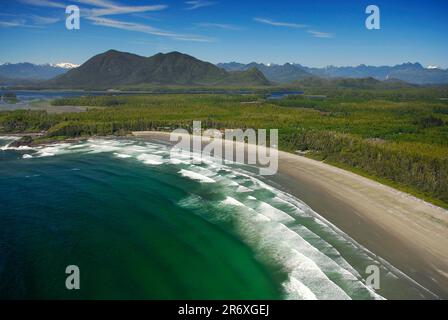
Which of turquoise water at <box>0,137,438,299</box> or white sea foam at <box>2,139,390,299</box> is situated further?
white sea foam at <box>2,139,390,299</box>

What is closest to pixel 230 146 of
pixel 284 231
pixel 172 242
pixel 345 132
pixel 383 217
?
pixel 345 132

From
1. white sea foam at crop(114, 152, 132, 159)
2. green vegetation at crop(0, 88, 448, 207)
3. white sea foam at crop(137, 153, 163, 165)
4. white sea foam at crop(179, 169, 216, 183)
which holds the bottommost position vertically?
white sea foam at crop(179, 169, 216, 183)

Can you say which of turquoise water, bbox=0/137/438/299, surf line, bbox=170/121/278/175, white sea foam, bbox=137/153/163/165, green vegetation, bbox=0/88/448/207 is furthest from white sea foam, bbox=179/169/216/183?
green vegetation, bbox=0/88/448/207

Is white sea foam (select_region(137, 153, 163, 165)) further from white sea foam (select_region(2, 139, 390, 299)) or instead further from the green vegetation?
the green vegetation

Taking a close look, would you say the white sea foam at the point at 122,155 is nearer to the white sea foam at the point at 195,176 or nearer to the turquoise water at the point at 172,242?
the turquoise water at the point at 172,242

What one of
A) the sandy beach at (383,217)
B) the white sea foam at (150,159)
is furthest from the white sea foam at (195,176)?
the sandy beach at (383,217)
